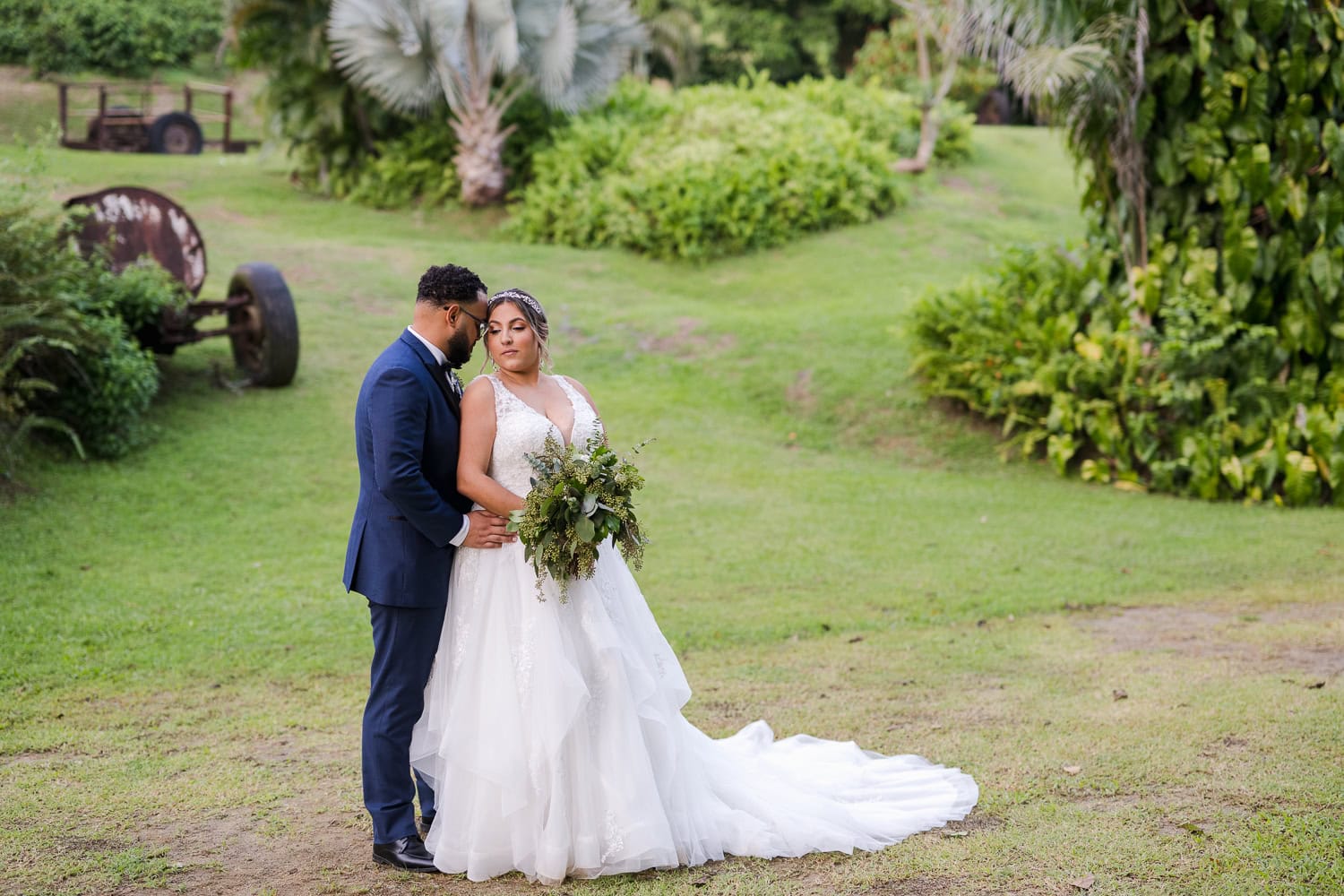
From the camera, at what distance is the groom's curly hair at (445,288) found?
14.4 feet

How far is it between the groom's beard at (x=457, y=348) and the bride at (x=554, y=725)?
9cm

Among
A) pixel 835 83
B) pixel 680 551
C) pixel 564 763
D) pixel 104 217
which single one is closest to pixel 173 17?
pixel 835 83

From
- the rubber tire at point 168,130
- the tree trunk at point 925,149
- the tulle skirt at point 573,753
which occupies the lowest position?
the tulle skirt at point 573,753

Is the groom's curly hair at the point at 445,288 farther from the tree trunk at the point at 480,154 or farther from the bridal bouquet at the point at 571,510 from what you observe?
the tree trunk at the point at 480,154

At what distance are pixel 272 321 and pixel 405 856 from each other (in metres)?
9.04

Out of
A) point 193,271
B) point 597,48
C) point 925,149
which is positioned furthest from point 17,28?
point 925,149

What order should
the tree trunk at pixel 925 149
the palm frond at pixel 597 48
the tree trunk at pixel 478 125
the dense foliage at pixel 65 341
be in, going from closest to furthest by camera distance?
1. the dense foliage at pixel 65 341
2. the tree trunk at pixel 478 125
3. the palm frond at pixel 597 48
4. the tree trunk at pixel 925 149

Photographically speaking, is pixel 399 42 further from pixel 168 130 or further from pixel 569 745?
pixel 569 745

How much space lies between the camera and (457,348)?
448cm

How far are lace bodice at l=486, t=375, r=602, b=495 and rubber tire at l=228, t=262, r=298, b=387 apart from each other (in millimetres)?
8660

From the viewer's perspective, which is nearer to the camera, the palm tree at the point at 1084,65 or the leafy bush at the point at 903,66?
the palm tree at the point at 1084,65

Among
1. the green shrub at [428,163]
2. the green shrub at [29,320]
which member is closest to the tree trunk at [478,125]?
the green shrub at [428,163]

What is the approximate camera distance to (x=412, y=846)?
14.1 feet

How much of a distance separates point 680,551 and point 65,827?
209 inches
